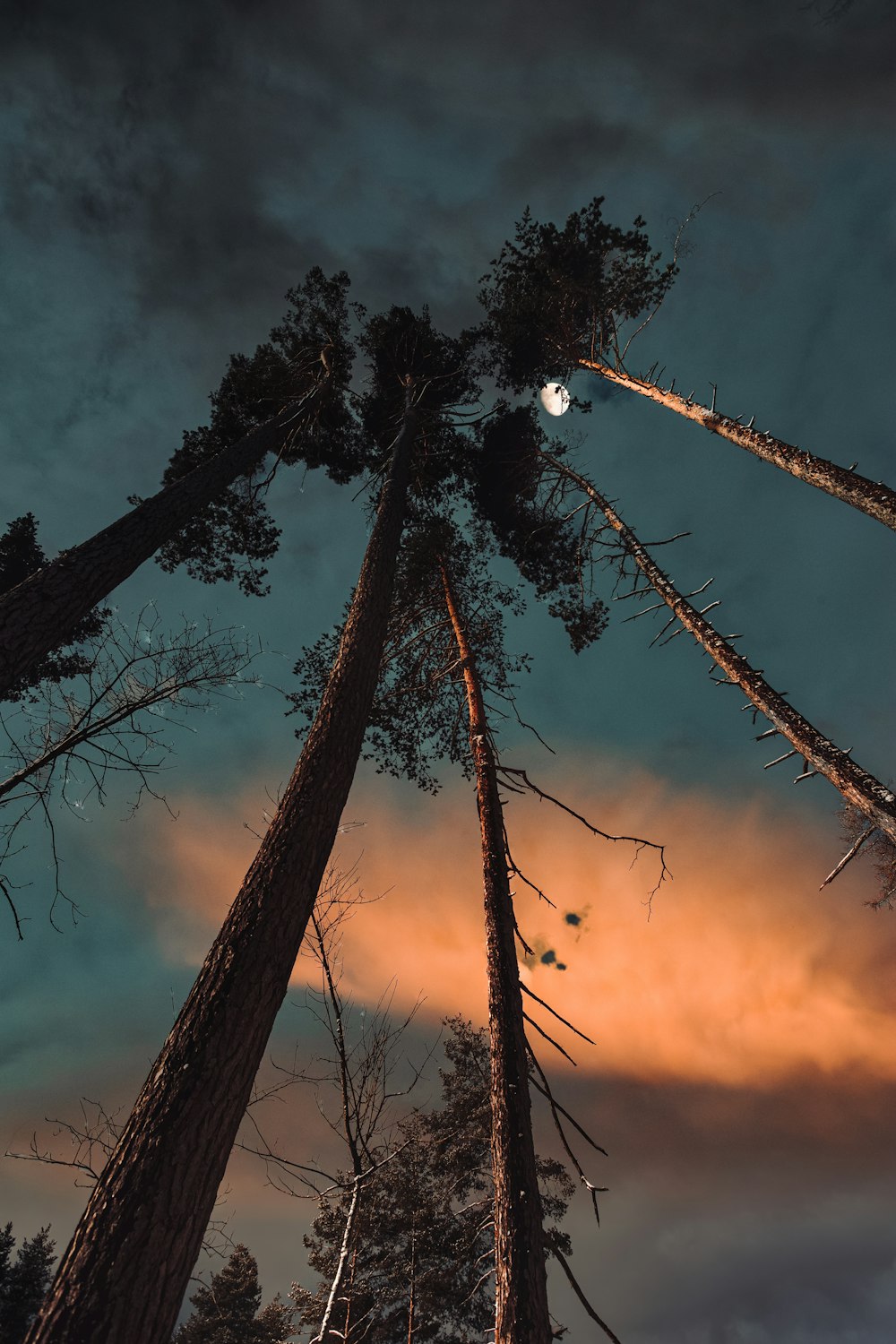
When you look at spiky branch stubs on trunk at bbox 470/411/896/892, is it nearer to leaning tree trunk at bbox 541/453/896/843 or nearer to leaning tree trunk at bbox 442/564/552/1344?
leaning tree trunk at bbox 541/453/896/843

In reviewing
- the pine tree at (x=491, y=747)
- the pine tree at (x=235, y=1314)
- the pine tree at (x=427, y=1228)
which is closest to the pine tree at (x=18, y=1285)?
the pine tree at (x=235, y=1314)

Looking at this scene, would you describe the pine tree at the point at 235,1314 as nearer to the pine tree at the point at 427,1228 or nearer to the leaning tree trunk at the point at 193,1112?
the pine tree at the point at 427,1228

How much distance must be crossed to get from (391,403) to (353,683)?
30.7ft

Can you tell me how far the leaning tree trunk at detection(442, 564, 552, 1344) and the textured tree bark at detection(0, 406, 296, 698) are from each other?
441 cm

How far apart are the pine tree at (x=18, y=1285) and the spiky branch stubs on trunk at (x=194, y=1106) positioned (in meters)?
31.0

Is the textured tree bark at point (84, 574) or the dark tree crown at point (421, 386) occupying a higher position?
the dark tree crown at point (421, 386)

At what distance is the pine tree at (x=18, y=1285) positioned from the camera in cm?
2123

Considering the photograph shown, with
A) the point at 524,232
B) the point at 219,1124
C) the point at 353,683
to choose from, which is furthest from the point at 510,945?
the point at 524,232

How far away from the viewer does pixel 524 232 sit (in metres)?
10.3

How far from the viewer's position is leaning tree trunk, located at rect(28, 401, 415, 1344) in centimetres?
185

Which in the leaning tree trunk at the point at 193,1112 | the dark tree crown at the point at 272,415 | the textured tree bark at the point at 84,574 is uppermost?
the dark tree crown at the point at 272,415

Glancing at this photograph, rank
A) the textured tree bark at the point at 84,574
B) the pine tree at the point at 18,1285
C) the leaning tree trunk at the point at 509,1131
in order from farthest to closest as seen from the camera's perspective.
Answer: the pine tree at the point at 18,1285
the textured tree bark at the point at 84,574
the leaning tree trunk at the point at 509,1131

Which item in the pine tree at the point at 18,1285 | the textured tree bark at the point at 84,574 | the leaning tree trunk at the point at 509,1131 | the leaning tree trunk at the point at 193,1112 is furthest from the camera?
the pine tree at the point at 18,1285

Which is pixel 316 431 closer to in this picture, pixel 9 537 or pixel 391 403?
pixel 391 403
